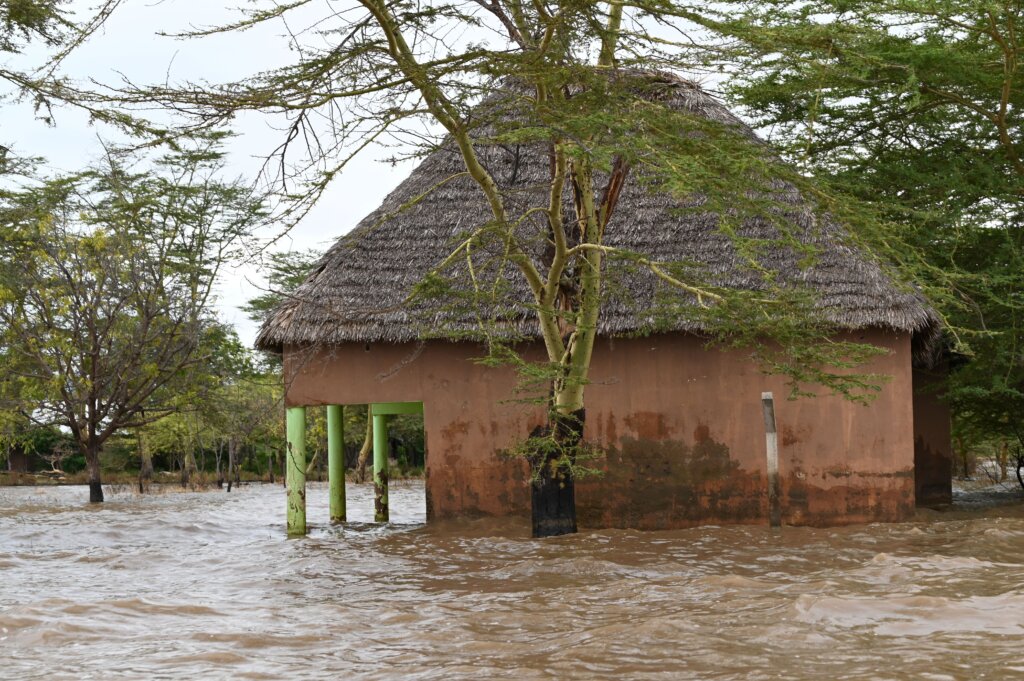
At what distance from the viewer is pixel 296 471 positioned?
1128 centimetres

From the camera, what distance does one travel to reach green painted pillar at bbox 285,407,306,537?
11258 millimetres

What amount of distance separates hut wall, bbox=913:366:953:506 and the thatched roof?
348 cm

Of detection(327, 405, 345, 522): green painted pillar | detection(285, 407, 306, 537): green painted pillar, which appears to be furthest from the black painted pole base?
detection(327, 405, 345, 522): green painted pillar

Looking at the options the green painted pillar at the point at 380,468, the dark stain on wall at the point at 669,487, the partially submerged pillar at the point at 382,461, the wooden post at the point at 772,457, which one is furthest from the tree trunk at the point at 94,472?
the wooden post at the point at 772,457

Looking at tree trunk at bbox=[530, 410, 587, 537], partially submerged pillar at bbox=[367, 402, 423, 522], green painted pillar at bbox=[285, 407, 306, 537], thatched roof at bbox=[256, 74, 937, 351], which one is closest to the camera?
tree trunk at bbox=[530, 410, 587, 537]

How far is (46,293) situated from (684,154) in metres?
13.1

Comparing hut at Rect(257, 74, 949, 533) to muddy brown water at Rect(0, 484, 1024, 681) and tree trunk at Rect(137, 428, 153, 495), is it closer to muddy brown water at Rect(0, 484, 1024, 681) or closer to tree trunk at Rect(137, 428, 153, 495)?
muddy brown water at Rect(0, 484, 1024, 681)

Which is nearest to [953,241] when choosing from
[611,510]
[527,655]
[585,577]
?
[611,510]

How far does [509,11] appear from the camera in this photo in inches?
332

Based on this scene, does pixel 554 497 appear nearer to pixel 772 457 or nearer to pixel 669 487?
pixel 669 487

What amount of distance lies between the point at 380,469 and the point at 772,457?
619 cm

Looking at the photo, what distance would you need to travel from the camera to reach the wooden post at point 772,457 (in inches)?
395

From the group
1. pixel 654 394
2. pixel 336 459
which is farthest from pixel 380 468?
pixel 654 394

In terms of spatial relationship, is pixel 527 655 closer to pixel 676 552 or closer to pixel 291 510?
pixel 676 552
